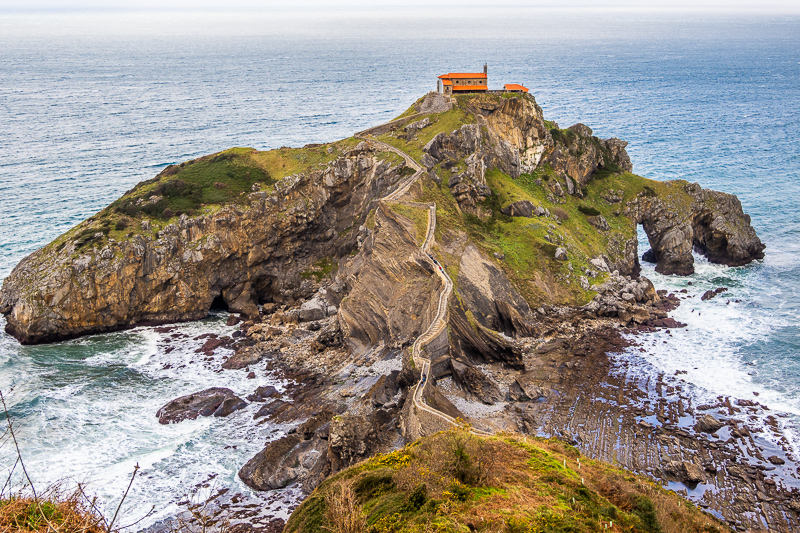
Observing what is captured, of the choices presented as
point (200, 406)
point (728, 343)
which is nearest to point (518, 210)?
point (728, 343)

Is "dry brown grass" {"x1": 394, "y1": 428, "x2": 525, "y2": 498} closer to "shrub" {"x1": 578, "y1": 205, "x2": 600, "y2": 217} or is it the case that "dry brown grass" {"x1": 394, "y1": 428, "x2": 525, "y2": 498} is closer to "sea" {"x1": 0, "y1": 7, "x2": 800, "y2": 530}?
"sea" {"x1": 0, "y1": 7, "x2": 800, "y2": 530}

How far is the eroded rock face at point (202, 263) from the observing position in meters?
65.8

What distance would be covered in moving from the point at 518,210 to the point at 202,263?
3998 centimetres

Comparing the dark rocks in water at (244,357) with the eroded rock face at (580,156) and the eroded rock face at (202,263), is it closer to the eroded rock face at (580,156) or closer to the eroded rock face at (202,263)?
the eroded rock face at (202,263)

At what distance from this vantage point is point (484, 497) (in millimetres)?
29141

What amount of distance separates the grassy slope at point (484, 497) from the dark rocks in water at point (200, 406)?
22674 mm

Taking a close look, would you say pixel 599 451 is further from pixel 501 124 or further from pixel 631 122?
pixel 631 122

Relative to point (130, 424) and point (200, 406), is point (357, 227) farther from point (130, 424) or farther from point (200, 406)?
point (130, 424)

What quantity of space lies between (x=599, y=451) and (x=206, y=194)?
56.2 meters

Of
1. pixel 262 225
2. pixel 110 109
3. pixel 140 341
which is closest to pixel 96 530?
pixel 140 341

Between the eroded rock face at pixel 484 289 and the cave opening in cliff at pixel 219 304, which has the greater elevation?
the eroded rock face at pixel 484 289

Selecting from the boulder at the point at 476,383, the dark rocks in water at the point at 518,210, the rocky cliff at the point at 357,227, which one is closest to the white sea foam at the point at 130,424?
the rocky cliff at the point at 357,227

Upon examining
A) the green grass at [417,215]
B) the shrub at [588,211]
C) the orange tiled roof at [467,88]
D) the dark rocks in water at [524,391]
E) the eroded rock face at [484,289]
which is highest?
the orange tiled roof at [467,88]

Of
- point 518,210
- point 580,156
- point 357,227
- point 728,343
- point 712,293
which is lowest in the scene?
point 728,343
